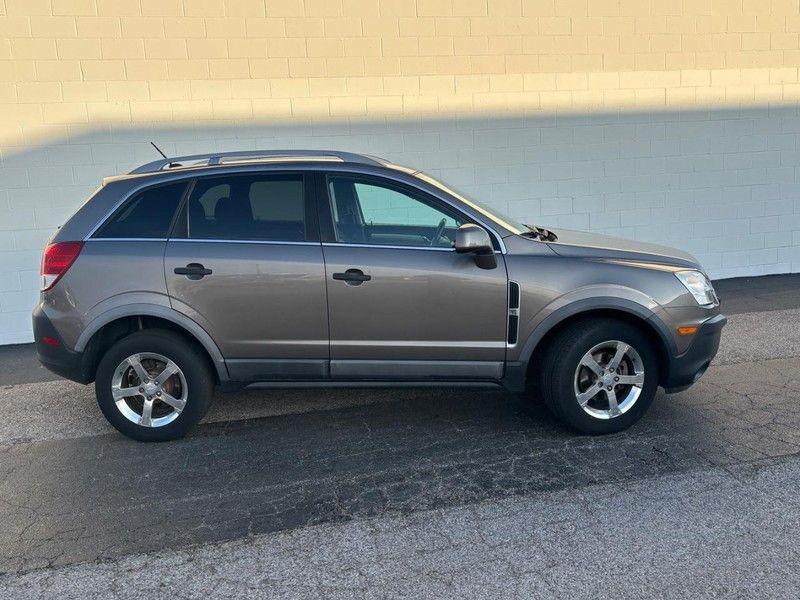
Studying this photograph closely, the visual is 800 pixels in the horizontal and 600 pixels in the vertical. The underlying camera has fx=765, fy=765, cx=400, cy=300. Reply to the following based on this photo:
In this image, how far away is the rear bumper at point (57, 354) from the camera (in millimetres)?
5055

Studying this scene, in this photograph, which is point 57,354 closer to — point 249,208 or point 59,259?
point 59,259

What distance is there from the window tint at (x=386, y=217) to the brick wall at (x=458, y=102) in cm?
357

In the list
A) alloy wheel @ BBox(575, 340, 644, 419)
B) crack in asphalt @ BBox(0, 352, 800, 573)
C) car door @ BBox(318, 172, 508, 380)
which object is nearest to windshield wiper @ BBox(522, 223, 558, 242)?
car door @ BBox(318, 172, 508, 380)

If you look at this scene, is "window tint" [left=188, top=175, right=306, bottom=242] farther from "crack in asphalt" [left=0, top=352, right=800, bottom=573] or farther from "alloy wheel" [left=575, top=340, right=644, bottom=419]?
"alloy wheel" [left=575, top=340, right=644, bottom=419]

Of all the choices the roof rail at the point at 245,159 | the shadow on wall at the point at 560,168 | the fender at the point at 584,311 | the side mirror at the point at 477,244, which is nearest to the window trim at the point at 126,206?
the roof rail at the point at 245,159

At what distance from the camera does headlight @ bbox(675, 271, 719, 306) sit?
5.09 m

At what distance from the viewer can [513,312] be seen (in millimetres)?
4941

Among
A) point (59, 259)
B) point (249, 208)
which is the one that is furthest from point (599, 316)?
point (59, 259)

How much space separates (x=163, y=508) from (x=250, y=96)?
207 inches

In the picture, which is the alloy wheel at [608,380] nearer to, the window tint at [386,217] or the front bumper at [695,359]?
the front bumper at [695,359]

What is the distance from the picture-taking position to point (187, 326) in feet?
16.4

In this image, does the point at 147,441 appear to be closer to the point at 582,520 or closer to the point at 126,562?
the point at 126,562

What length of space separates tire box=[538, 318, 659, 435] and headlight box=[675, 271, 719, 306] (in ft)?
1.45

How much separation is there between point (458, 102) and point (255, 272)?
15.5 feet
